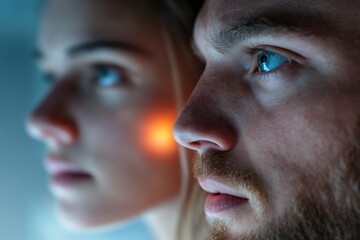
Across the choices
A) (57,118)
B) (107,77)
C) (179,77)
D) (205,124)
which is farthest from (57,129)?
(205,124)

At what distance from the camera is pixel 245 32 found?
0.69m

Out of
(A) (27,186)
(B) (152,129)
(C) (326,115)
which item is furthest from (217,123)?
(A) (27,186)

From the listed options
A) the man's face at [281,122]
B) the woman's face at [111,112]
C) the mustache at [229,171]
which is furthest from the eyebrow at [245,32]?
the woman's face at [111,112]

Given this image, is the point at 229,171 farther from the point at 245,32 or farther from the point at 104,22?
the point at 104,22

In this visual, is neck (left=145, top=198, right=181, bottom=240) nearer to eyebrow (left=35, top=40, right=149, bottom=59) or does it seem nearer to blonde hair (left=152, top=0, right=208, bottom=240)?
blonde hair (left=152, top=0, right=208, bottom=240)

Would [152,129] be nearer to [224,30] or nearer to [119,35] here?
[119,35]

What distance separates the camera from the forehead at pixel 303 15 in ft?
2.09

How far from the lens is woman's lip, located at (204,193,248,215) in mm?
716

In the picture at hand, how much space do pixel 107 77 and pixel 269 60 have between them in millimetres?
496

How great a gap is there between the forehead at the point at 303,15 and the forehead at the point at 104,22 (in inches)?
15.1

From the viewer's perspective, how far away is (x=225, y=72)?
76 cm

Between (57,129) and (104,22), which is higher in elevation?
(104,22)

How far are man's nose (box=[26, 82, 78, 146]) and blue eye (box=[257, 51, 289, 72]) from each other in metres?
0.51

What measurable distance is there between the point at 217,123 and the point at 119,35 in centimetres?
44
